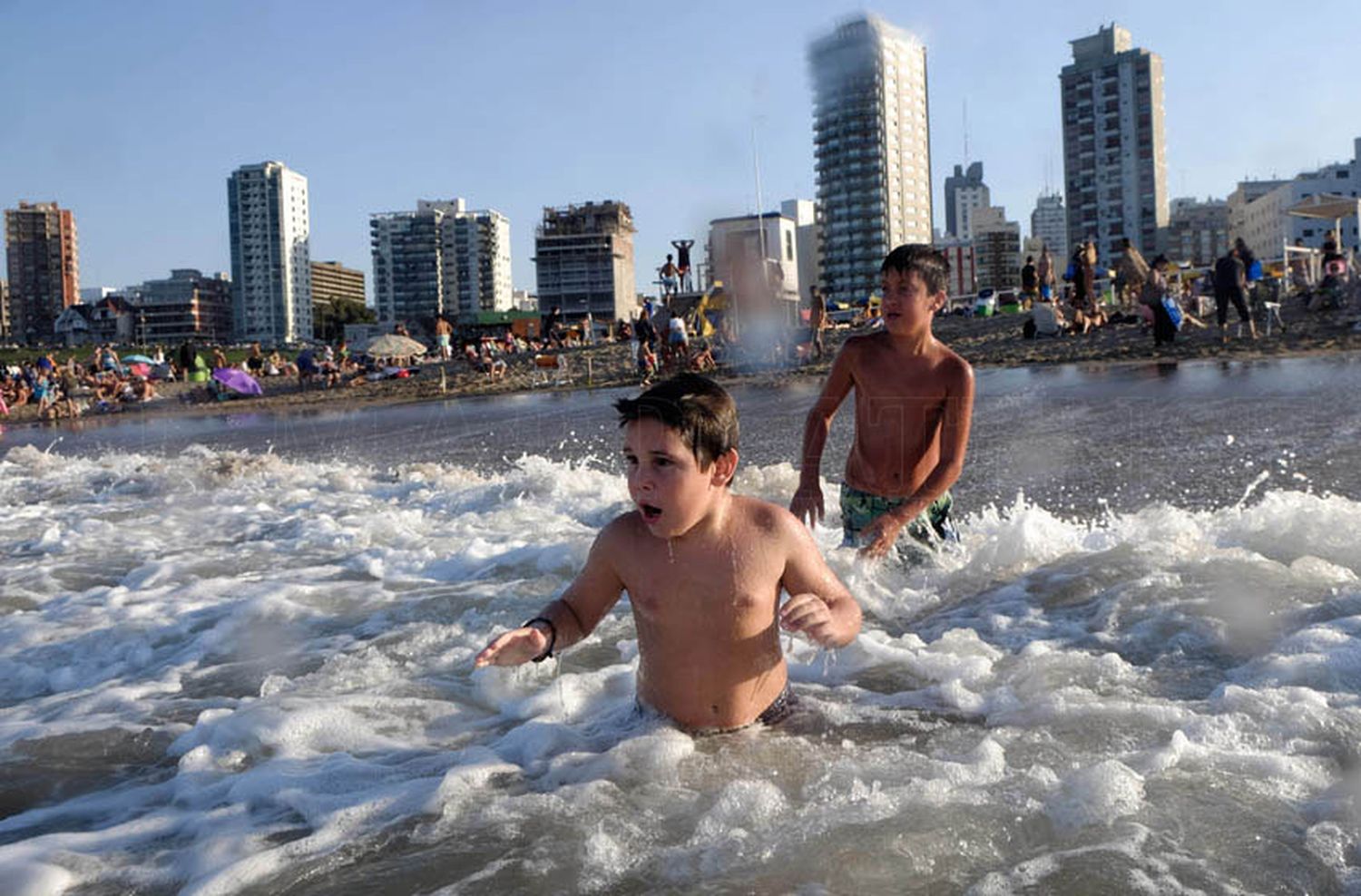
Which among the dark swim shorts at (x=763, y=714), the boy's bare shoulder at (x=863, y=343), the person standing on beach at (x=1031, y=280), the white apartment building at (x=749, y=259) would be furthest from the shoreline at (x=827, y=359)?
the dark swim shorts at (x=763, y=714)

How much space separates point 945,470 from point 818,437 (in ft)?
1.66

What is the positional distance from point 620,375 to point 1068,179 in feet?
398

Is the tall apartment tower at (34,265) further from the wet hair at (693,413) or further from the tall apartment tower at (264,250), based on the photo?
the wet hair at (693,413)

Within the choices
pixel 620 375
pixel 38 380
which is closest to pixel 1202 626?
pixel 620 375

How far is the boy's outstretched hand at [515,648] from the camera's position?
101 inches

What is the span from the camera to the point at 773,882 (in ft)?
7.20

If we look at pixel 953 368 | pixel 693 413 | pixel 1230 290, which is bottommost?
pixel 693 413

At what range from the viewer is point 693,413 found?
8.45 feet

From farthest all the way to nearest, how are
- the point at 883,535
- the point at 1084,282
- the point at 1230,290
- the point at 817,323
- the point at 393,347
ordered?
the point at 393,347 → the point at 817,323 → the point at 1084,282 → the point at 1230,290 → the point at 883,535

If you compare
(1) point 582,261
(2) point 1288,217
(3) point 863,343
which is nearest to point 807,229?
(3) point 863,343

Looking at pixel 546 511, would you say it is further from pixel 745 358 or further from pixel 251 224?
pixel 251 224

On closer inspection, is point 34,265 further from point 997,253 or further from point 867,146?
point 867,146

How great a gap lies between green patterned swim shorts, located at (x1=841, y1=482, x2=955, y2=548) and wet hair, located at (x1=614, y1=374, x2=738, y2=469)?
188cm

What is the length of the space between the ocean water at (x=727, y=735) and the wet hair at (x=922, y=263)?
1136mm
